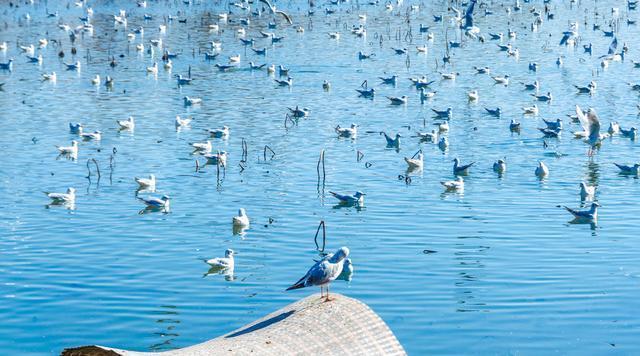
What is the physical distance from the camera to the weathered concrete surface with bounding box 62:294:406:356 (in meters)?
12.1

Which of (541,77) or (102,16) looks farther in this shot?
(102,16)

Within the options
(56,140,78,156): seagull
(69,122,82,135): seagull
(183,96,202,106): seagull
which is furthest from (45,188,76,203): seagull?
(183,96,202,106): seagull

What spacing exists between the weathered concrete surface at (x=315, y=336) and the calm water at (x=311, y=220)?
125 inches

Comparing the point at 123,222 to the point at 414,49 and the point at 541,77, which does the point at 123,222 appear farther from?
the point at 414,49

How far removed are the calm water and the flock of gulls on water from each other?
354 millimetres

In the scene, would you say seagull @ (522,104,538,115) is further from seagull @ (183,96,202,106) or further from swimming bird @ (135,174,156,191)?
swimming bird @ (135,174,156,191)

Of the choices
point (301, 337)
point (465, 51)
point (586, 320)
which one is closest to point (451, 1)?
point (465, 51)

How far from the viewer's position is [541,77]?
4534 centimetres

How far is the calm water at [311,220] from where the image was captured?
56.2ft

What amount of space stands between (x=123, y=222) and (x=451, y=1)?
170 ft

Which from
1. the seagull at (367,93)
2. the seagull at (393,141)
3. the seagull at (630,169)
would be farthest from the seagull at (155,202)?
the seagull at (367,93)

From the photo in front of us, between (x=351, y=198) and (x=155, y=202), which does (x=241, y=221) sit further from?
(x=351, y=198)

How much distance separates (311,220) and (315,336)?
36.2 ft

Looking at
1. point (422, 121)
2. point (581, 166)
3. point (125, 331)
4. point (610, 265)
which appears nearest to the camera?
point (125, 331)
